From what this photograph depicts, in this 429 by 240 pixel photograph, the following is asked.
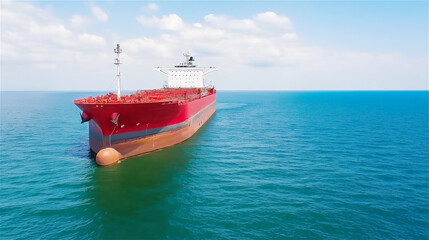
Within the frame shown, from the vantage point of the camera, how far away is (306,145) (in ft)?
86.4

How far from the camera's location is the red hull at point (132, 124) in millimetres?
18438

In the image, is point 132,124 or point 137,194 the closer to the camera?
point 137,194

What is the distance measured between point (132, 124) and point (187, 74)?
36.3 m

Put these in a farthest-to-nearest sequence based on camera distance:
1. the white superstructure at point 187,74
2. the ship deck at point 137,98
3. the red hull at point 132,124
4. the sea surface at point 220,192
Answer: the white superstructure at point 187,74 → the ship deck at point 137,98 → the red hull at point 132,124 → the sea surface at point 220,192

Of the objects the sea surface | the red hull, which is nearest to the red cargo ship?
the red hull

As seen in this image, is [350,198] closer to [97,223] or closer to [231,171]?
[231,171]

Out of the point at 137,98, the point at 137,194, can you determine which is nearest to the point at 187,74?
the point at 137,98

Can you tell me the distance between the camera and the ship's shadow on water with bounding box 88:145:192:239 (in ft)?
36.7

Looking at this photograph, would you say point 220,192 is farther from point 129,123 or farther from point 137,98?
point 137,98

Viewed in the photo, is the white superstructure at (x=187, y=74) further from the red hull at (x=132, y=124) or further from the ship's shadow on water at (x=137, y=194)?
the ship's shadow on water at (x=137, y=194)

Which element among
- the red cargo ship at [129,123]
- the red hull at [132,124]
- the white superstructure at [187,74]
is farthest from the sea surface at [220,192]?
the white superstructure at [187,74]

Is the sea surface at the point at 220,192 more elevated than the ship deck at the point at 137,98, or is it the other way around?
the ship deck at the point at 137,98

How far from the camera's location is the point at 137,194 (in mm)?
14531

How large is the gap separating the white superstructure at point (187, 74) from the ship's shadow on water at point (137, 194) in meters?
34.2
